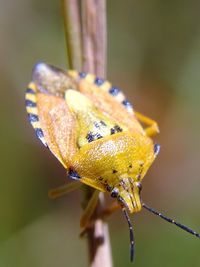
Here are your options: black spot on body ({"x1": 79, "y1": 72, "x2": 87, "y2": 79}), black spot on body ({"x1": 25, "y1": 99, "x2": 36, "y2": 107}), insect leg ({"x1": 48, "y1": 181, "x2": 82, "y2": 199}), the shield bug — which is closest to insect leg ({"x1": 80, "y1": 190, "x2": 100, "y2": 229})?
the shield bug

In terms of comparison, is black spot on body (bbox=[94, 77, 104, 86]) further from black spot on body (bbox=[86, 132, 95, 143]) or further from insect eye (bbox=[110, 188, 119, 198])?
insect eye (bbox=[110, 188, 119, 198])

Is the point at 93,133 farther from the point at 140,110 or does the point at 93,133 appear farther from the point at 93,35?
the point at 140,110

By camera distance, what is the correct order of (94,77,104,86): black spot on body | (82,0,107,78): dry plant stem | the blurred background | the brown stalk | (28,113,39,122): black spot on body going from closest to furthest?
→ the brown stalk, (82,0,107,78): dry plant stem, (94,77,104,86): black spot on body, (28,113,39,122): black spot on body, the blurred background

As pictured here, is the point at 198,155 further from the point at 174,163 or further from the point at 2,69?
the point at 2,69

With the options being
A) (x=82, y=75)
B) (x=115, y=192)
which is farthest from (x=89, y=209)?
(x=82, y=75)

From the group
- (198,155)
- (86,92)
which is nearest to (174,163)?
(198,155)

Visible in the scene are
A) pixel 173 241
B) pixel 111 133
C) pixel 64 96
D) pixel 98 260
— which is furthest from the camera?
pixel 173 241

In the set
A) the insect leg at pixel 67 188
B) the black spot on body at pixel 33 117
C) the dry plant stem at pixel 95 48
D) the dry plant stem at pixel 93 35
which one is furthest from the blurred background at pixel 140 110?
the dry plant stem at pixel 93 35
